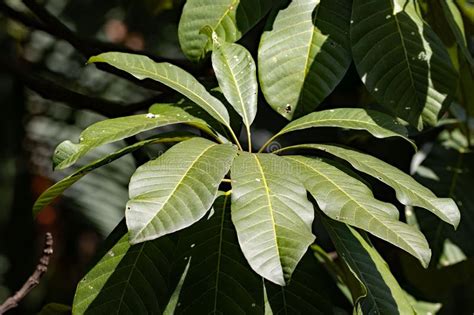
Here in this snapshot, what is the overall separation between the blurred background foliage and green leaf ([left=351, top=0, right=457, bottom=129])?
206 mm

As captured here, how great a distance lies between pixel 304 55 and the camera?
128 cm

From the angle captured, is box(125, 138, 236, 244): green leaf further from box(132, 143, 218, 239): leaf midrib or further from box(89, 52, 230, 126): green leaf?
box(89, 52, 230, 126): green leaf

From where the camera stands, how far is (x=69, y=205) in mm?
2451

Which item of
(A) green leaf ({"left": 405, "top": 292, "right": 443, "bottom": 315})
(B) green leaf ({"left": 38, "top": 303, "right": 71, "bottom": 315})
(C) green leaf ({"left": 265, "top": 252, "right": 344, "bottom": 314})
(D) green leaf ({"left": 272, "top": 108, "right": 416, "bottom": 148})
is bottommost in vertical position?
(A) green leaf ({"left": 405, "top": 292, "right": 443, "bottom": 315})

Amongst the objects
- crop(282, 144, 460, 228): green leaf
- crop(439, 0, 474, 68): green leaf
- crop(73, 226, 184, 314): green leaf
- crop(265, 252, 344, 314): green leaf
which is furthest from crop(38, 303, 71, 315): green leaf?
crop(439, 0, 474, 68): green leaf

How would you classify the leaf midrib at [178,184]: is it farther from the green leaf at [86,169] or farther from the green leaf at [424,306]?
the green leaf at [424,306]

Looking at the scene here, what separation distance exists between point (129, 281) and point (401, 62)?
1.77 ft

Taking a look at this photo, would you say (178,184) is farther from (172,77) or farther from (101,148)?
(101,148)

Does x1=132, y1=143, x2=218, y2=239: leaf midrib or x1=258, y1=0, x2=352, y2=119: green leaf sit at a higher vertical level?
x1=258, y1=0, x2=352, y2=119: green leaf

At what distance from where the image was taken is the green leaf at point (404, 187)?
1.06 m

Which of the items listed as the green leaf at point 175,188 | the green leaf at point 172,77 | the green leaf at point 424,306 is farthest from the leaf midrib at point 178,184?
the green leaf at point 424,306

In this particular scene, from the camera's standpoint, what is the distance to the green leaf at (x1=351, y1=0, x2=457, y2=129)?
1287mm

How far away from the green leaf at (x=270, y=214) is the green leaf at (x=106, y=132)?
0.12 m

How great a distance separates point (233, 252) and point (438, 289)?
0.70m
